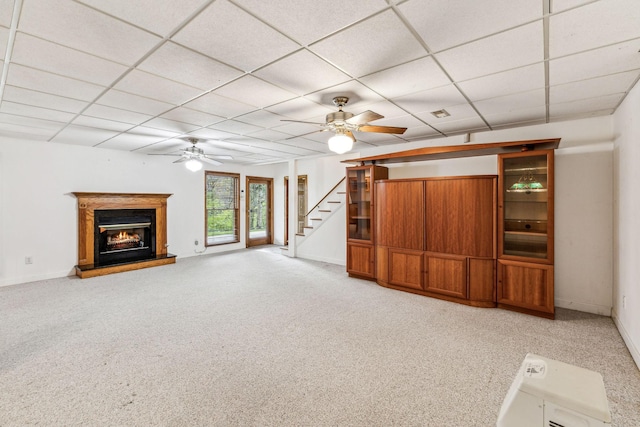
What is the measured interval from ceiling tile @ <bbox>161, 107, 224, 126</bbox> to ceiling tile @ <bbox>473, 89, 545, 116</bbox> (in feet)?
10.9

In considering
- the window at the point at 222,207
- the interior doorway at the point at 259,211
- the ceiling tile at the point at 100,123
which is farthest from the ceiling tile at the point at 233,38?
the interior doorway at the point at 259,211

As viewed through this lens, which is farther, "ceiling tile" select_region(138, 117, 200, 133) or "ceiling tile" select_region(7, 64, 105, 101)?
"ceiling tile" select_region(138, 117, 200, 133)

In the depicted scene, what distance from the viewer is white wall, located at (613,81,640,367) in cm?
279

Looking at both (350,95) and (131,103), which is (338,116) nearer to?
(350,95)

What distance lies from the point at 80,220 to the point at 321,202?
5.16 m

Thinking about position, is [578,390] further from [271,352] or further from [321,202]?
[321,202]

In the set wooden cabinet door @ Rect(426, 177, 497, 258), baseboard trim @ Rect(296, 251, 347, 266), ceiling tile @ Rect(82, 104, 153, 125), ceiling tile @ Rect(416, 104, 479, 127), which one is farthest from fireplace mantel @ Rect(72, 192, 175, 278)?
ceiling tile @ Rect(416, 104, 479, 127)

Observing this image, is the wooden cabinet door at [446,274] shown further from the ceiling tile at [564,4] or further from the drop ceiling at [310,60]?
the ceiling tile at [564,4]

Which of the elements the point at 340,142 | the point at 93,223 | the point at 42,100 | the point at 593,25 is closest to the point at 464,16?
the point at 593,25

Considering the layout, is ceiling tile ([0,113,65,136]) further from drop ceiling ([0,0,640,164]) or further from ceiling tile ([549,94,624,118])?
→ ceiling tile ([549,94,624,118])

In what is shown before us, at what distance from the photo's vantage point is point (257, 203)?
954cm

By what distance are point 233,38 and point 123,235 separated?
6.11 m

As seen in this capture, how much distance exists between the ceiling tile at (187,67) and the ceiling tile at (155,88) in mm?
124

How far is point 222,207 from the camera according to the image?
8.59 m
